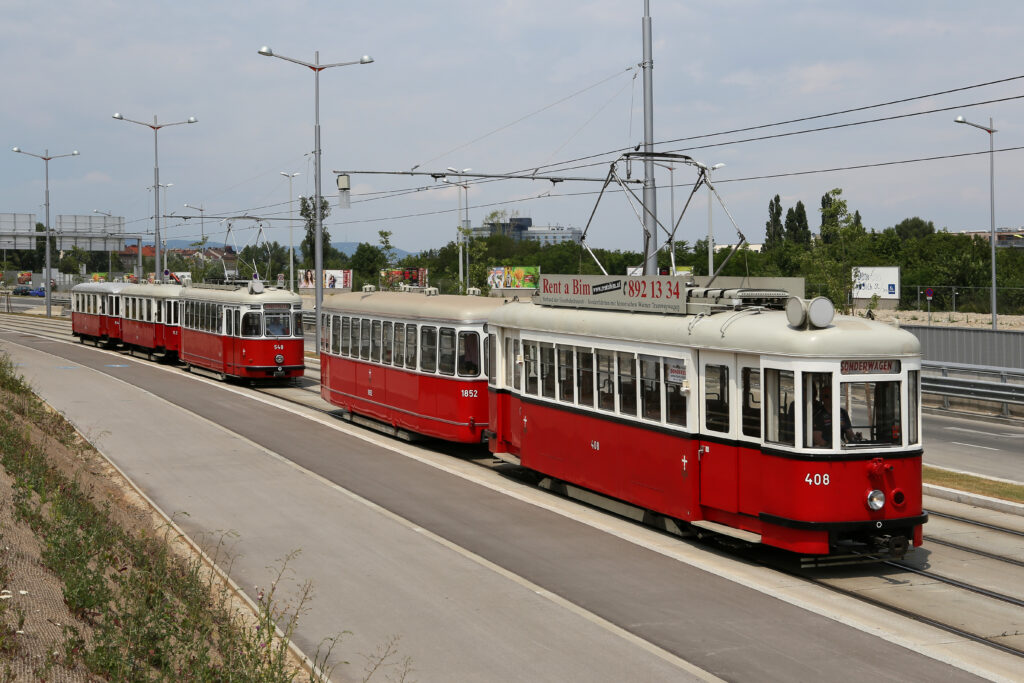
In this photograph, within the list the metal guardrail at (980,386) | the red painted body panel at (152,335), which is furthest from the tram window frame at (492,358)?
the red painted body panel at (152,335)

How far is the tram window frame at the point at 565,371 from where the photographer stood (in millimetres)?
15258

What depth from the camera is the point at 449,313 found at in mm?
19656

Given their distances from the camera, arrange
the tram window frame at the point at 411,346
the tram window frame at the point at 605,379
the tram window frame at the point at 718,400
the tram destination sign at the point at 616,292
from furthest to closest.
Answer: the tram window frame at the point at 411,346, the tram window frame at the point at 605,379, the tram destination sign at the point at 616,292, the tram window frame at the point at 718,400

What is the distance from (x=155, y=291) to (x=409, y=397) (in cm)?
2431

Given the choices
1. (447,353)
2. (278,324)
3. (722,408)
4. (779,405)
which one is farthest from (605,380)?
(278,324)

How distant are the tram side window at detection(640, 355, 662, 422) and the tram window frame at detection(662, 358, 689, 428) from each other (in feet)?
0.45

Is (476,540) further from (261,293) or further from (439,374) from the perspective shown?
(261,293)

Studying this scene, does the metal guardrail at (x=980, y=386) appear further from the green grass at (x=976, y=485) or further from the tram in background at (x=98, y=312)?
the tram in background at (x=98, y=312)

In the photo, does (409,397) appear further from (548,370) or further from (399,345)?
(548,370)

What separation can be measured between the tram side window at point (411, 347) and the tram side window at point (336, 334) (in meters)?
4.24

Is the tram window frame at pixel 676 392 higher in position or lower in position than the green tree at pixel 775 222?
lower

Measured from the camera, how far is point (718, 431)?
12047mm

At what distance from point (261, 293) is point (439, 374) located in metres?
13.6

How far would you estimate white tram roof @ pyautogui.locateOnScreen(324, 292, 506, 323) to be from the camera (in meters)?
19.3
